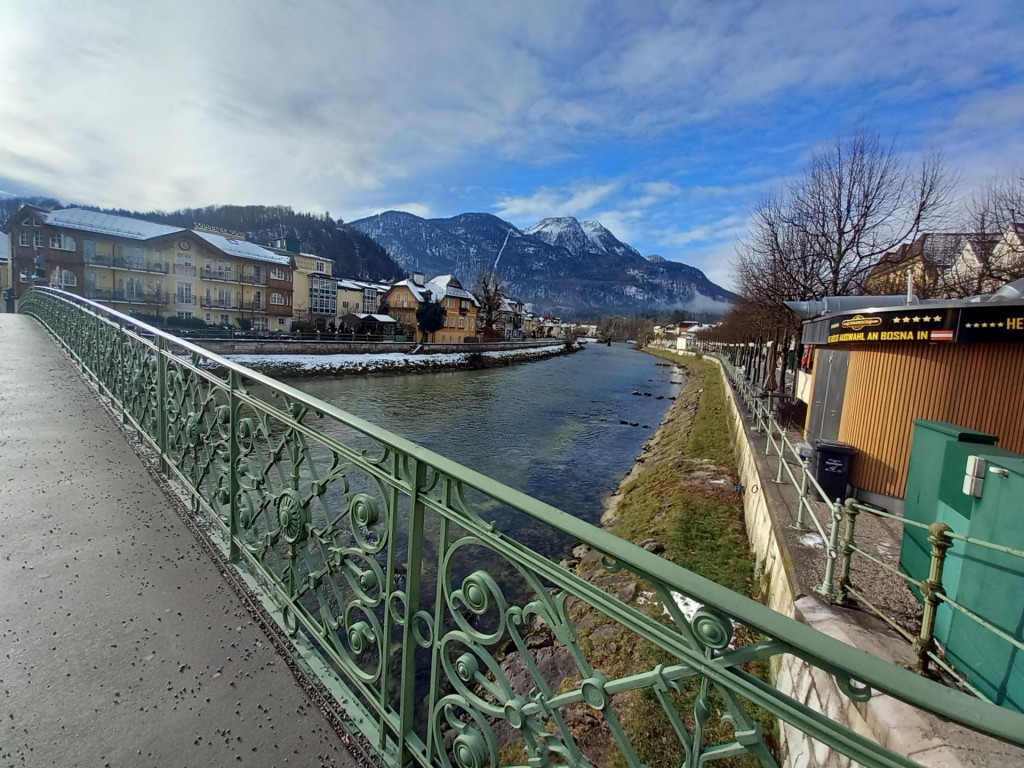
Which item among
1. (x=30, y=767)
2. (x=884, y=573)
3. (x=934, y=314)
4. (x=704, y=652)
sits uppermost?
(x=934, y=314)

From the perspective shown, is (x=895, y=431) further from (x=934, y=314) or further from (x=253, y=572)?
(x=253, y=572)

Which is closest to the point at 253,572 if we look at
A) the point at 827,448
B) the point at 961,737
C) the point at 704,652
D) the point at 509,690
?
the point at 509,690

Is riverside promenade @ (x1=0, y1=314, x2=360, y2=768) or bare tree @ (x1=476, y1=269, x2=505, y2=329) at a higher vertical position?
bare tree @ (x1=476, y1=269, x2=505, y2=329)

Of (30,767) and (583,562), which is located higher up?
(30,767)

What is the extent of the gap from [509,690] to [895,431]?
671cm

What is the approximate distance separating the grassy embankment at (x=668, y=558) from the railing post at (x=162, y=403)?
4038mm

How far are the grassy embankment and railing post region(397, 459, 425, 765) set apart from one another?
1024 millimetres

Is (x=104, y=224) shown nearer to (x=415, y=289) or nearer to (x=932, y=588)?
(x=415, y=289)

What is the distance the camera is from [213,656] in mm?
2211

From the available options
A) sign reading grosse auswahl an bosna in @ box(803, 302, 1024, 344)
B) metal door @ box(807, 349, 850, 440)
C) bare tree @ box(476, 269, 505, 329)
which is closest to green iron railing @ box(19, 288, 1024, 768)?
sign reading grosse auswahl an bosna in @ box(803, 302, 1024, 344)

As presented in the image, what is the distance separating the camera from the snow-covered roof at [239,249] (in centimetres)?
4366

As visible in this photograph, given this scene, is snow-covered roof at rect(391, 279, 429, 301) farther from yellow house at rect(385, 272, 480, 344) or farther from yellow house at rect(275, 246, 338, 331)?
yellow house at rect(275, 246, 338, 331)

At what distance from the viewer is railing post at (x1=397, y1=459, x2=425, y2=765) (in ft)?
5.60

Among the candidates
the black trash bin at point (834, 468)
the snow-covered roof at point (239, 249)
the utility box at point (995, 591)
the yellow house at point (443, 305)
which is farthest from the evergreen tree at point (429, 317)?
the utility box at point (995, 591)
